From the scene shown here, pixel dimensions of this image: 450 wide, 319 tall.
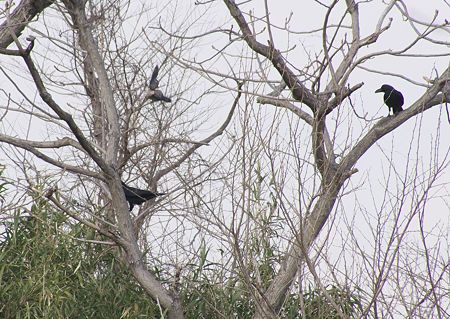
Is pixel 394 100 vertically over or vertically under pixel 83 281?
over

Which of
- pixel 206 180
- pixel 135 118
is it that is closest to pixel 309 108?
pixel 206 180

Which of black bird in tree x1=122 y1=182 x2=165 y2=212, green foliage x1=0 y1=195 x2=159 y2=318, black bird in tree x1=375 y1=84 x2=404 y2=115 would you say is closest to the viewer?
Answer: green foliage x1=0 y1=195 x2=159 y2=318

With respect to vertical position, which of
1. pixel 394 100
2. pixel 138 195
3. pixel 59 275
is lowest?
pixel 59 275

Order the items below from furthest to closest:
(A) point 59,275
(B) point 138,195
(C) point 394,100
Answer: (B) point 138,195 → (C) point 394,100 → (A) point 59,275

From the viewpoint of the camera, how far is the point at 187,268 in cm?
744

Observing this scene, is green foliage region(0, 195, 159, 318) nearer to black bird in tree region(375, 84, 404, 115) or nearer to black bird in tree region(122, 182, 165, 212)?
black bird in tree region(122, 182, 165, 212)

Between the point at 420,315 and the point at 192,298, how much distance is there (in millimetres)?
2630

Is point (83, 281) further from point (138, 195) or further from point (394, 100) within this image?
point (394, 100)

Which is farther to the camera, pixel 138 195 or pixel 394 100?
pixel 138 195

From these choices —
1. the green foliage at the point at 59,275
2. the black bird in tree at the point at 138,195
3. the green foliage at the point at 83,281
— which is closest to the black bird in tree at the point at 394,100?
the green foliage at the point at 83,281

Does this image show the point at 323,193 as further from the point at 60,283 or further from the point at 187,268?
the point at 60,283

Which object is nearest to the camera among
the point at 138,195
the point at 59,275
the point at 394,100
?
the point at 59,275

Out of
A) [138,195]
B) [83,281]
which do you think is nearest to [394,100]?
[138,195]

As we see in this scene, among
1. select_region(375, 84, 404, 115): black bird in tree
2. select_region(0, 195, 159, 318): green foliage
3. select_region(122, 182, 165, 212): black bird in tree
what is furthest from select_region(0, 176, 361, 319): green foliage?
select_region(375, 84, 404, 115): black bird in tree
